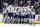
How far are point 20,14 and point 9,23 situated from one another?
55 cm

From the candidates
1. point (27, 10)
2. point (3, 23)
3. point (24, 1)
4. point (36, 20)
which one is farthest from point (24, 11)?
point (3, 23)

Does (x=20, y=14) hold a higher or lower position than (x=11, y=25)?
higher

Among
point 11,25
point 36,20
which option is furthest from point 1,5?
point 36,20

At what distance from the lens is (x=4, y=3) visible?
263 centimetres

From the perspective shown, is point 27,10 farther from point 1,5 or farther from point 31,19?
point 1,5

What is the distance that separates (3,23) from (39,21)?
1379mm

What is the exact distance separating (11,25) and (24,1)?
1.01 metres

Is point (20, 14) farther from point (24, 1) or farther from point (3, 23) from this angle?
point (3, 23)

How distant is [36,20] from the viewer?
265 centimetres

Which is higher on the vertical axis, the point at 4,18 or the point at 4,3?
the point at 4,3

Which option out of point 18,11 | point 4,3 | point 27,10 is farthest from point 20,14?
point 4,3

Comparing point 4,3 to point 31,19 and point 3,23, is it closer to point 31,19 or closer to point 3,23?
point 3,23

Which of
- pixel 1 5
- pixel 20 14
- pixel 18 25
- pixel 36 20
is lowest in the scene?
pixel 18 25

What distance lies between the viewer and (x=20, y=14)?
2650 millimetres
